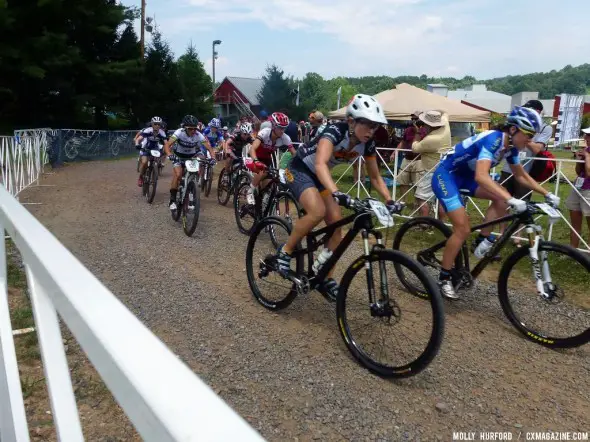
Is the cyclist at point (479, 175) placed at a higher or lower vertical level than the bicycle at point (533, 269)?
higher

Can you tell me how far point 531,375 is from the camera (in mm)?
3654

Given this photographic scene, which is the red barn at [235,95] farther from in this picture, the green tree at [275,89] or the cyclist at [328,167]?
the cyclist at [328,167]

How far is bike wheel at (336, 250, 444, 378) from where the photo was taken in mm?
3312

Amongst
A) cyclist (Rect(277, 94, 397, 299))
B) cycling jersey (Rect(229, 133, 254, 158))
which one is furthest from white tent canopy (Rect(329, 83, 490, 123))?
cyclist (Rect(277, 94, 397, 299))

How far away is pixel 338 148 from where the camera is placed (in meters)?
4.23

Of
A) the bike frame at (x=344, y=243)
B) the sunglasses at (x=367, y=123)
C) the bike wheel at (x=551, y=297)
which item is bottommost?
the bike wheel at (x=551, y=297)

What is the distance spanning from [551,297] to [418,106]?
36.0 feet

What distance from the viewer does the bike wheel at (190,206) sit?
7629mm

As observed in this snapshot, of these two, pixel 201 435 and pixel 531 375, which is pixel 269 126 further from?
pixel 201 435

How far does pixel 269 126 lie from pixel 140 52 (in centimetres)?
2793

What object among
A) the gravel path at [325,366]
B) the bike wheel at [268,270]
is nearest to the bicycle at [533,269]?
the gravel path at [325,366]

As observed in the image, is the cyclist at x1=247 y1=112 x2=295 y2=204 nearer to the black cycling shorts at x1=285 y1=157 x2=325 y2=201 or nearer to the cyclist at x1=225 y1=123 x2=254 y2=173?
the cyclist at x1=225 y1=123 x2=254 y2=173

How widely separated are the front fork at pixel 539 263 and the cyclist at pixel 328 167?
1317mm

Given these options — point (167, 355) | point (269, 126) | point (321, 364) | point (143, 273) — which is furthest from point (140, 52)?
point (167, 355)
